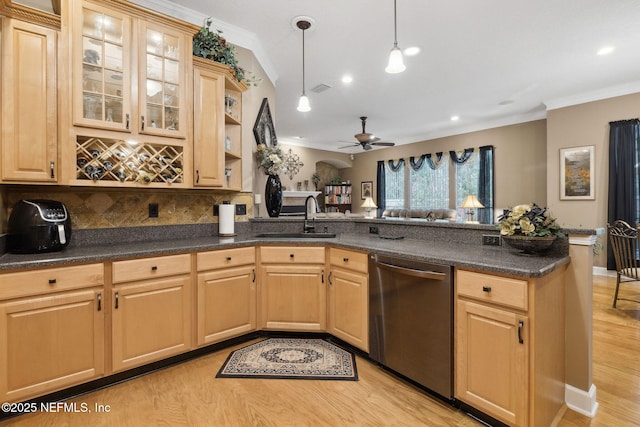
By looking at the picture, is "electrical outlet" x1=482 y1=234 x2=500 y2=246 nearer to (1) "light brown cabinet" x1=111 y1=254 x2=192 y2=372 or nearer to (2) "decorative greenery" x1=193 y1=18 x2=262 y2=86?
(1) "light brown cabinet" x1=111 y1=254 x2=192 y2=372

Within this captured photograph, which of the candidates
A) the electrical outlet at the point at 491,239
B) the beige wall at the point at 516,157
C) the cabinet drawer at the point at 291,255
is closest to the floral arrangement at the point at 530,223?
the electrical outlet at the point at 491,239

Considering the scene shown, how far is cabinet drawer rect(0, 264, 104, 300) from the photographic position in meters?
1.66

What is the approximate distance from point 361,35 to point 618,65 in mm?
3661

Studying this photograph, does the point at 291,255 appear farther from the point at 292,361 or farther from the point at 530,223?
the point at 530,223

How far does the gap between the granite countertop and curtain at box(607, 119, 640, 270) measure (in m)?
4.35

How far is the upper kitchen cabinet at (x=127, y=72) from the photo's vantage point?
2.06 meters

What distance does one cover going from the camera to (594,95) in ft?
16.3

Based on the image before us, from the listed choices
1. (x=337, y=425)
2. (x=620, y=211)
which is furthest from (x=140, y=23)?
(x=620, y=211)

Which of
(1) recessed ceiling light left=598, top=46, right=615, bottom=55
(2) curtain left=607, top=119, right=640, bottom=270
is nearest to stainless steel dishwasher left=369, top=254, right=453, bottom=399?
(1) recessed ceiling light left=598, top=46, right=615, bottom=55

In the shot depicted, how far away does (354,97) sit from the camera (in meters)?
5.22

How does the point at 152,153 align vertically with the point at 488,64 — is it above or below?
below

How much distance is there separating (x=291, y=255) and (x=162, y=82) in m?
1.77

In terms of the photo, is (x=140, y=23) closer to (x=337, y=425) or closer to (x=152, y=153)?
(x=152, y=153)

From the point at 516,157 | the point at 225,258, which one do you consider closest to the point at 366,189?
the point at 516,157
